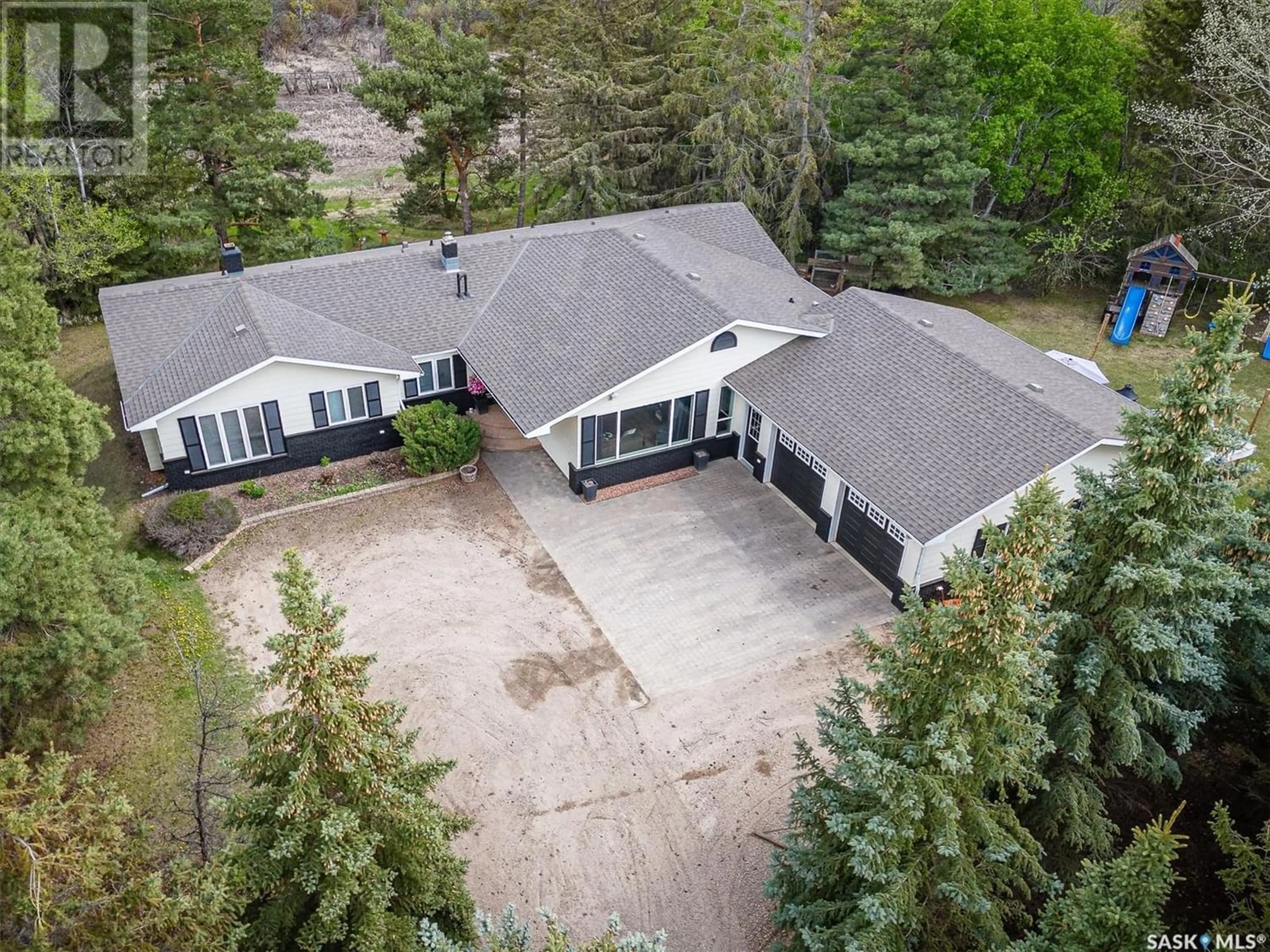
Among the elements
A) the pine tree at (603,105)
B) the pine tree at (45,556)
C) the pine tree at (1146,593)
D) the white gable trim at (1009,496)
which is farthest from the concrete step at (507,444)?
the pine tree at (1146,593)

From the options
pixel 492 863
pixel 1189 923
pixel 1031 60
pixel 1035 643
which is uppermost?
pixel 1031 60

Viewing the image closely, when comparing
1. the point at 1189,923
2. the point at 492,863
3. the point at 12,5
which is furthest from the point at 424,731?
the point at 12,5

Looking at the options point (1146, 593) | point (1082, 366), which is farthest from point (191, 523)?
point (1082, 366)

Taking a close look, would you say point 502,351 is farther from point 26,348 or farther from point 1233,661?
point 1233,661

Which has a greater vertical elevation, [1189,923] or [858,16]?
[858,16]

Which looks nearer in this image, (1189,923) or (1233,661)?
(1189,923)

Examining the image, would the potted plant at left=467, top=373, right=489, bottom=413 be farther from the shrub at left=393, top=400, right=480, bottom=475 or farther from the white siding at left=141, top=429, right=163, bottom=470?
the white siding at left=141, top=429, right=163, bottom=470
